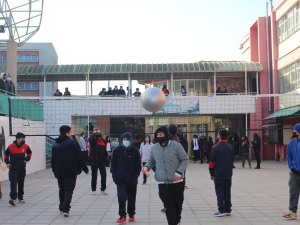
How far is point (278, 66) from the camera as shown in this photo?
24.2 meters

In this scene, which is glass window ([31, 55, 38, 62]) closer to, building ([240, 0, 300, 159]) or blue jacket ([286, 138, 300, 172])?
building ([240, 0, 300, 159])

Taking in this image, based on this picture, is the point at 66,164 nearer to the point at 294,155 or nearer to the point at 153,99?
the point at 294,155

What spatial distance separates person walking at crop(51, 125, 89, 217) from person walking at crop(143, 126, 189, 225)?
2.09m

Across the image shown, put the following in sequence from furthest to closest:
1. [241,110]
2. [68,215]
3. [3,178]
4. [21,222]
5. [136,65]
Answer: [136,65] → [241,110] → [3,178] → [68,215] → [21,222]

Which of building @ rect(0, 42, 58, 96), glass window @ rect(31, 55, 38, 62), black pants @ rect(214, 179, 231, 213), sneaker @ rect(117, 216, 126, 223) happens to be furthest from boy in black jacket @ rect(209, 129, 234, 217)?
glass window @ rect(31, 55, 38, 62)

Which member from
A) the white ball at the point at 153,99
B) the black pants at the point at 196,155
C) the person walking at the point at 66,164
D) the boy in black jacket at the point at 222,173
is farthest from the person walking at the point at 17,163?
the black pants at the point at 196,155

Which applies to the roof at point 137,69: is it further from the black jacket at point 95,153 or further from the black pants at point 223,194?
the black pants at point 223,194

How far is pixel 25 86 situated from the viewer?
54.2 meters

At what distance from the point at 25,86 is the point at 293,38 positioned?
43.8m

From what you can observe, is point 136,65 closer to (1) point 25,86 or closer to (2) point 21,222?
(2) point 21,222

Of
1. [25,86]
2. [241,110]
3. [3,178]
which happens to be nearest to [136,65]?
[241,110]

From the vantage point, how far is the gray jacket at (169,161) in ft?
17.3

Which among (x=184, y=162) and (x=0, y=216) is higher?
(x=184, y=162)

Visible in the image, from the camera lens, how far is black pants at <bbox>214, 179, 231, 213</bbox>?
6.71 meters
